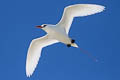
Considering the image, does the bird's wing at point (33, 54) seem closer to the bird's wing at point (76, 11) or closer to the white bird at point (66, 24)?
the white bird at point (66, 24)

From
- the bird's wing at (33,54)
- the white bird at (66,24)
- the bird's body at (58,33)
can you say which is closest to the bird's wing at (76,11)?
the white bird at (66,24)

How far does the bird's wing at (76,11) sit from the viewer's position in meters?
23.4

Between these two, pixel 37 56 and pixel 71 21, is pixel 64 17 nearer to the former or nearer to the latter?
pixel 71 21

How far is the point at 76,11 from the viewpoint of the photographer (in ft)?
78.5

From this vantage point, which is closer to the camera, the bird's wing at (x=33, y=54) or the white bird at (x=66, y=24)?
the white bird at (x=66, y=24)

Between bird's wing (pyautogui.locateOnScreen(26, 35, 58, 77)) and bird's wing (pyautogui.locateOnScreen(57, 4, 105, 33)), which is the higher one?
bird's wing (pyautogui.locateOnScreen(57, 4, 105, 33))

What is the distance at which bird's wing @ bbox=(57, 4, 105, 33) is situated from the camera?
23.4 meters

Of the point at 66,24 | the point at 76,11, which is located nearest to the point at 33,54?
the point at 66,24

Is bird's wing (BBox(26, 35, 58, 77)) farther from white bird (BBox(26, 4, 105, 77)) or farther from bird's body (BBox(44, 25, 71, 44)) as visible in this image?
bird's body (BBox(44, 25, 71, 44))

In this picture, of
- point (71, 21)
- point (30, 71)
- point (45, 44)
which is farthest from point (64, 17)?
point (30, 71)

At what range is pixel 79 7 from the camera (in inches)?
930

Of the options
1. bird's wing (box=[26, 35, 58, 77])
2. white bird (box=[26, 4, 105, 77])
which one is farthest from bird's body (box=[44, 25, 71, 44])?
bird's wing (box=[26, 35, 58, 77])

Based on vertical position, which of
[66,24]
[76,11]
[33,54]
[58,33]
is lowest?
[33,54]

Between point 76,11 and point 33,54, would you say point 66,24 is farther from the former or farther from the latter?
point 33,54
